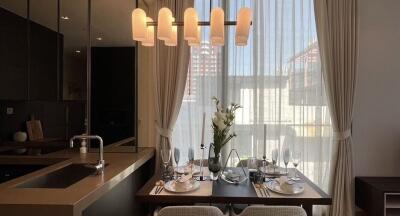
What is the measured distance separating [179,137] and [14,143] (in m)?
1.89

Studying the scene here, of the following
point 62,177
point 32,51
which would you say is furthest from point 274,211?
point 32,51

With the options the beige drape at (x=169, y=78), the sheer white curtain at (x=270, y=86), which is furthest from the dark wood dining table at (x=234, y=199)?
the sheer white curtain at (x=270, y=86)

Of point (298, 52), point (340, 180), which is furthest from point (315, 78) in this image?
point (340, 180)

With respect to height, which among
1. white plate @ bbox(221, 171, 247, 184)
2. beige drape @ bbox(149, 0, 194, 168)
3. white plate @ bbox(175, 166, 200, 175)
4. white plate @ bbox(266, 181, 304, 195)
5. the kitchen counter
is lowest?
white plate @ bbox(266, 181, 304, 195)

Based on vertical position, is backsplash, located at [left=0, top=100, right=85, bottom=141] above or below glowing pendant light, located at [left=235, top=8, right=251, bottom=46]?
below

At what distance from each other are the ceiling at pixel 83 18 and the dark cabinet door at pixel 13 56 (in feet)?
0.45

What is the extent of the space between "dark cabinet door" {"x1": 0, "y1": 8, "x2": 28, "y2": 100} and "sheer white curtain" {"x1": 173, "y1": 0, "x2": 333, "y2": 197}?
1860 millimetres

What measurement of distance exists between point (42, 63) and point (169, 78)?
4.94ft

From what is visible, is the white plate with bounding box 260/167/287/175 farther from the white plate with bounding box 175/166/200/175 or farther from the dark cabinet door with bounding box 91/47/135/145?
the dark cabinet door with bounding box 91/47/135/145

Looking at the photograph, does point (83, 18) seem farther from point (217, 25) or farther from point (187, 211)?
point (187, 211)

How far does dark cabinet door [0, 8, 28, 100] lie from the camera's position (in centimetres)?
317

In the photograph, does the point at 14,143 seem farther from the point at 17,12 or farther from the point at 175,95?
the point at 175,95

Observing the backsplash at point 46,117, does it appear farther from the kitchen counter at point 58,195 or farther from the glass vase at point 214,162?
the glass vase at point 214,162

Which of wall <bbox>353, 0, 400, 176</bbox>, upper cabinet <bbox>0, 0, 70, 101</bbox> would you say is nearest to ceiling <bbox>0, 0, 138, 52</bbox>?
upper cabinet <bbox>0, 0, 70, 101</bbox>
